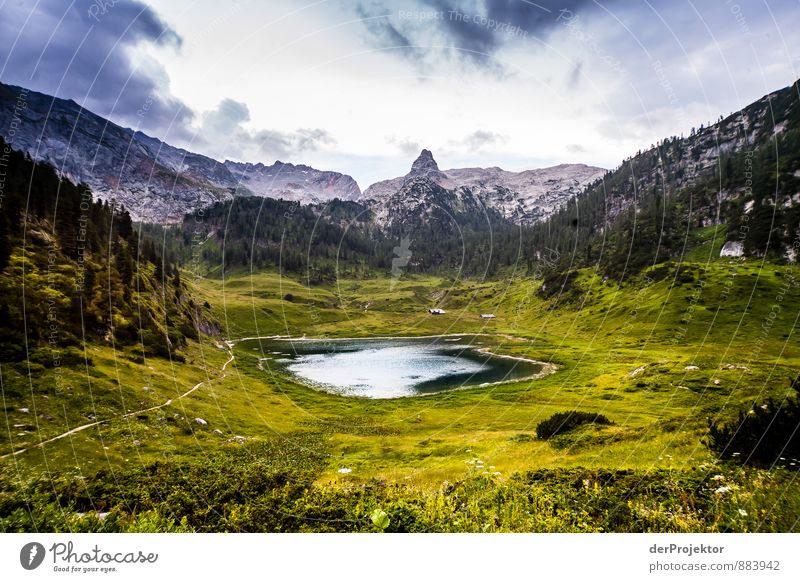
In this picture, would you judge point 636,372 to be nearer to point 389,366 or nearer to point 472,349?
point 389,366

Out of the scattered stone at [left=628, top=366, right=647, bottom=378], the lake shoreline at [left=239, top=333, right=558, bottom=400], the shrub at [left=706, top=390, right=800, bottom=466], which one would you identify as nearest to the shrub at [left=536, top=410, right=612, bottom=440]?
the shrub at [left=706, top=390, right=800, bottom=466]

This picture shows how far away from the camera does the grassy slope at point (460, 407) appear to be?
20.4 metres

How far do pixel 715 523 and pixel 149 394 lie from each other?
3851 cm

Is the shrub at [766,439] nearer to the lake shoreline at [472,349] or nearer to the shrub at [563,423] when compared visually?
the shrub at [563,423]

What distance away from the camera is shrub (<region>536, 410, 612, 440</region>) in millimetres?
28328

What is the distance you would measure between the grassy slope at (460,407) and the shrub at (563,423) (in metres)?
1.22

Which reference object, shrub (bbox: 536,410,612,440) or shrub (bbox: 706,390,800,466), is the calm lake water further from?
shrub (bbox: 706,390,800,466)

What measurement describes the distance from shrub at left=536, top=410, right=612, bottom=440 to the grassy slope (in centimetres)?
122

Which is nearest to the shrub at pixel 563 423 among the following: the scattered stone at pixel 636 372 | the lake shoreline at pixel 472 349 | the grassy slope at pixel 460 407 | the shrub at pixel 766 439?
the grassy slope at pixel 460 407

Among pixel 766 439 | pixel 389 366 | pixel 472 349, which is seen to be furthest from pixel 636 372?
pixel 472 349

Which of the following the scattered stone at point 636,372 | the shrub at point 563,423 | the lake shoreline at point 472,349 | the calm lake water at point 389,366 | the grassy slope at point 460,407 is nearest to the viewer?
the grassy slope at point 460,407

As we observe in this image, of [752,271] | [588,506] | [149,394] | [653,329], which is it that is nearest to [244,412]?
[149,394]

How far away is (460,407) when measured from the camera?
56.2 m
